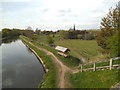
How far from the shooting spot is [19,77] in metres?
19.6

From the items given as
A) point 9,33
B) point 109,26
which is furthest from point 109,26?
point 9,33

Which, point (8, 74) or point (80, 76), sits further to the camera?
point (8, 74)

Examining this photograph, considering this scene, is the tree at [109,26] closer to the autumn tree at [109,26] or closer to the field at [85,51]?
the autumn tree at [109,26]

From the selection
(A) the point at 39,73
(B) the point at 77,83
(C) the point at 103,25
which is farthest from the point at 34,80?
(C) the point at 103,25

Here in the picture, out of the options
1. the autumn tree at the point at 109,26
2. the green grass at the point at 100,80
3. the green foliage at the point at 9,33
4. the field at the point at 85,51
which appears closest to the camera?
the green grass at the point at 100,80

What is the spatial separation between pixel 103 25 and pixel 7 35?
10120 centimetres

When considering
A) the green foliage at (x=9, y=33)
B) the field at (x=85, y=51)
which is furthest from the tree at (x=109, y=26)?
the green foliage at (x=9, y=33)

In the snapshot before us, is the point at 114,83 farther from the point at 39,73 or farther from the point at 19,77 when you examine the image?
the point at 19,77

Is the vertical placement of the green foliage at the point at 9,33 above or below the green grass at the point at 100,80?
above

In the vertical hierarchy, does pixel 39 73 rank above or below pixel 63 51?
below

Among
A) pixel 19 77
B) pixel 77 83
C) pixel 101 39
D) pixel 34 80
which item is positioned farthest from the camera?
pixel 101 39

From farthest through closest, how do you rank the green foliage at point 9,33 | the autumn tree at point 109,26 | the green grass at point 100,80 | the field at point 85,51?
the green foliage at point 9,33 < the field at point 85,51 < the autumn tree at point 109,26 < the green grass at point 100,80

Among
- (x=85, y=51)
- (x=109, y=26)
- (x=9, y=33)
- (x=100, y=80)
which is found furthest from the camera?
(x=9, y=33)

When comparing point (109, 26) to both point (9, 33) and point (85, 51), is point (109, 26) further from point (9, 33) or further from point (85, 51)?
point (9, 33)
